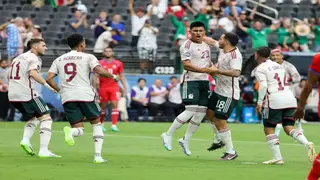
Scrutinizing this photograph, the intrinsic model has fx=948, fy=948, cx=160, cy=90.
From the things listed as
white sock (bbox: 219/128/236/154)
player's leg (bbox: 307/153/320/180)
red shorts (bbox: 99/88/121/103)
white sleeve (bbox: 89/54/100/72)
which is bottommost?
red shorts (bbox: 99/88/121/103)

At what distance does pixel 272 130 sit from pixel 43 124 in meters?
3.92

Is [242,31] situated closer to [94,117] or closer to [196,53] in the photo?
[196,53]

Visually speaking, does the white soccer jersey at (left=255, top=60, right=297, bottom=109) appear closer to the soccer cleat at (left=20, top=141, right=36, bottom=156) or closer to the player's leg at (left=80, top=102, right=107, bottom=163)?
the player's leg at (left=80, top=102, right=107, bottom=163)

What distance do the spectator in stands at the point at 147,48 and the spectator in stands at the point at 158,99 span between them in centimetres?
131

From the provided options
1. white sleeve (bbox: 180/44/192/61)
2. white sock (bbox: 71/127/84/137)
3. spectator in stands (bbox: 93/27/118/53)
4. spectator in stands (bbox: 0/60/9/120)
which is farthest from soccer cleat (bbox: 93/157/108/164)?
spectator in stands (bbox: 93/27/118/53)

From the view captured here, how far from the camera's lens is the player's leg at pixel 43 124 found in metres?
16.0

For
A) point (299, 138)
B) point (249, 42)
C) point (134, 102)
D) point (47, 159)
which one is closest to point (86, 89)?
point (47, 159)

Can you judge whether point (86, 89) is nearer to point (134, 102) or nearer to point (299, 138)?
point (299, 138)

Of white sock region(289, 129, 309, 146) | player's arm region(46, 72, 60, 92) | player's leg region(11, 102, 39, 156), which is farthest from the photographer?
player's leg region(11, 102, 39, 156)

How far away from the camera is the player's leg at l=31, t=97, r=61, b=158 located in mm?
15992

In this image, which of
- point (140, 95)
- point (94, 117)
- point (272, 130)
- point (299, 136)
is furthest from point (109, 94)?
point (299, 136)

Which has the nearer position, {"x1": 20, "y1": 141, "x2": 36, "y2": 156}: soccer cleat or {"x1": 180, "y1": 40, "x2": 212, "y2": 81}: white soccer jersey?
{"x1": 20, "y1": 141, "x2": 36, "y2": 156}: soccer cleat

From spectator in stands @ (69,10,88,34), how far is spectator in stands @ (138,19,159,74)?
7.89 ft

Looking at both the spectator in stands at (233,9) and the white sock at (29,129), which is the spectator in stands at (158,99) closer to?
the spectator in stands at (233,9)
